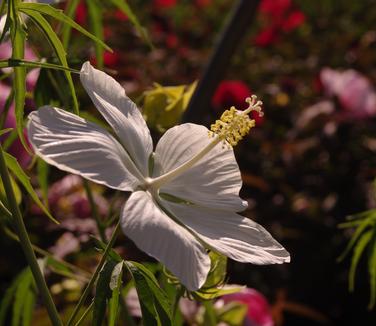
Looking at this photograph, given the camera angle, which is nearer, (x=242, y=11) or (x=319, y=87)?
(x=242, y=11)

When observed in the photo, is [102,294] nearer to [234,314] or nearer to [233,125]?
[233,125]

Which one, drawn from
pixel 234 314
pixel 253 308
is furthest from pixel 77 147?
pixel 253 308

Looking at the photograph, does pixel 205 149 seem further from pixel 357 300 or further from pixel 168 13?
pixel 168 13

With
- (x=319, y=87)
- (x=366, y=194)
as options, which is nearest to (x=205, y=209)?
(x=366, y=194)

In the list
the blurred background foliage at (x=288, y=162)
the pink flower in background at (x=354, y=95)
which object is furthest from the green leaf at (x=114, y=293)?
the pink flower in background at (x=354, y=95)

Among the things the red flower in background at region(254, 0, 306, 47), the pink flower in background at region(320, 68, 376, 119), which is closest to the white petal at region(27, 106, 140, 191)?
the pink flower in background at region(320, 68, 376, 119)
